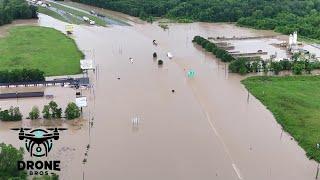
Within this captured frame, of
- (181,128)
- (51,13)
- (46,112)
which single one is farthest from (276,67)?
(51,13)

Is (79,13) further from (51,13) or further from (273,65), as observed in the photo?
(273,65)

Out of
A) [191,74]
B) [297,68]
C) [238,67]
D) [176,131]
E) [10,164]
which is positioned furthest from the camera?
[297,68]

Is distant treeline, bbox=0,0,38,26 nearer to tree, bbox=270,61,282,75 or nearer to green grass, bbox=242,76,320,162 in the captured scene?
green grass, bbox=242,76,320,162

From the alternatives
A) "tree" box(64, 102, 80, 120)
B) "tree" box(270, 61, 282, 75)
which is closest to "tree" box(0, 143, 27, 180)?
"tree" box(64, 102, 80, 120)

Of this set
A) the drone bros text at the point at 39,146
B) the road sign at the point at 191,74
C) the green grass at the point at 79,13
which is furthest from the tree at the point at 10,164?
the green grass at the point at 79,13

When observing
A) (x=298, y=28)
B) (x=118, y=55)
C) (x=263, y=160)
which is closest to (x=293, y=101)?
(x=263, y=160)

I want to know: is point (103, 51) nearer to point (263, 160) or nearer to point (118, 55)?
point (118, 55)

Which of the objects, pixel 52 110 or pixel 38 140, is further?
pixel 52 110
